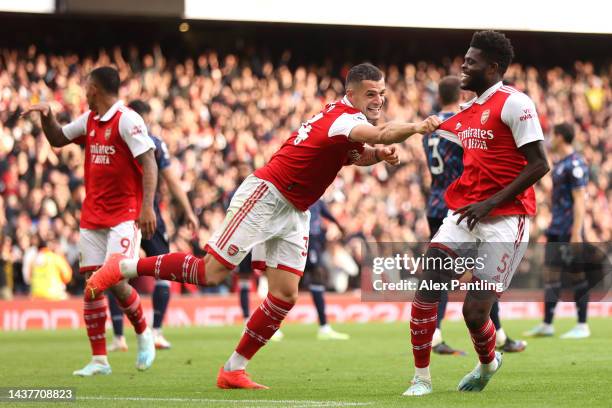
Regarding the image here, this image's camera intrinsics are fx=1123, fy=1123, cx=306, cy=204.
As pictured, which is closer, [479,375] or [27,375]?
[479,375]

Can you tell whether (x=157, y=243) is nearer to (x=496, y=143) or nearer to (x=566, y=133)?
(x=566, y=133)

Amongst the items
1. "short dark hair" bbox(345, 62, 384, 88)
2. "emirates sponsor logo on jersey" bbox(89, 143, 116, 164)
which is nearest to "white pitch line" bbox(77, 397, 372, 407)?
"short dark hair" bbox(345, 62, 384, 88)

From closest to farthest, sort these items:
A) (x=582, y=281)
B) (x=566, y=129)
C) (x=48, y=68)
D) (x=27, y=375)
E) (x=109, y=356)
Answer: (x=27, y=375) < (x=109, y=356) < (x=566, y=129) < (x=582, y=281) < (x=48, y=68)

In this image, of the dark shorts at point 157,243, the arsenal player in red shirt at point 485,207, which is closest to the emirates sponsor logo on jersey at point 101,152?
the dark shorts at point 157,243

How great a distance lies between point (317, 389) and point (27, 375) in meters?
2.88

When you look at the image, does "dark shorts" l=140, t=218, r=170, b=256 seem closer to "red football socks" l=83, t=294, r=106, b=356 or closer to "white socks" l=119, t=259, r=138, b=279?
"red football socks" l=83, t=294, r=106, b=356

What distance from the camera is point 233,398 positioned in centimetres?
757

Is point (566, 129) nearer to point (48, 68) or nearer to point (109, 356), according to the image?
point (109, 356)

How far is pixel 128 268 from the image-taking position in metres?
8.27

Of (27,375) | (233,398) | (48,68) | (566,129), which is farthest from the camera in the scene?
(48,68)

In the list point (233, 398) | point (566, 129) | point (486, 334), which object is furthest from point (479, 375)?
point (566, 129)

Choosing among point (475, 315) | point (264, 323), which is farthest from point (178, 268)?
point (475, 315)

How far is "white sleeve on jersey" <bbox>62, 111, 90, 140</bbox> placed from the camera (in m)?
9.90

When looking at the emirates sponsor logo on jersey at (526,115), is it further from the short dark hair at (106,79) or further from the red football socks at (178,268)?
the short dark hair at (106,79)
